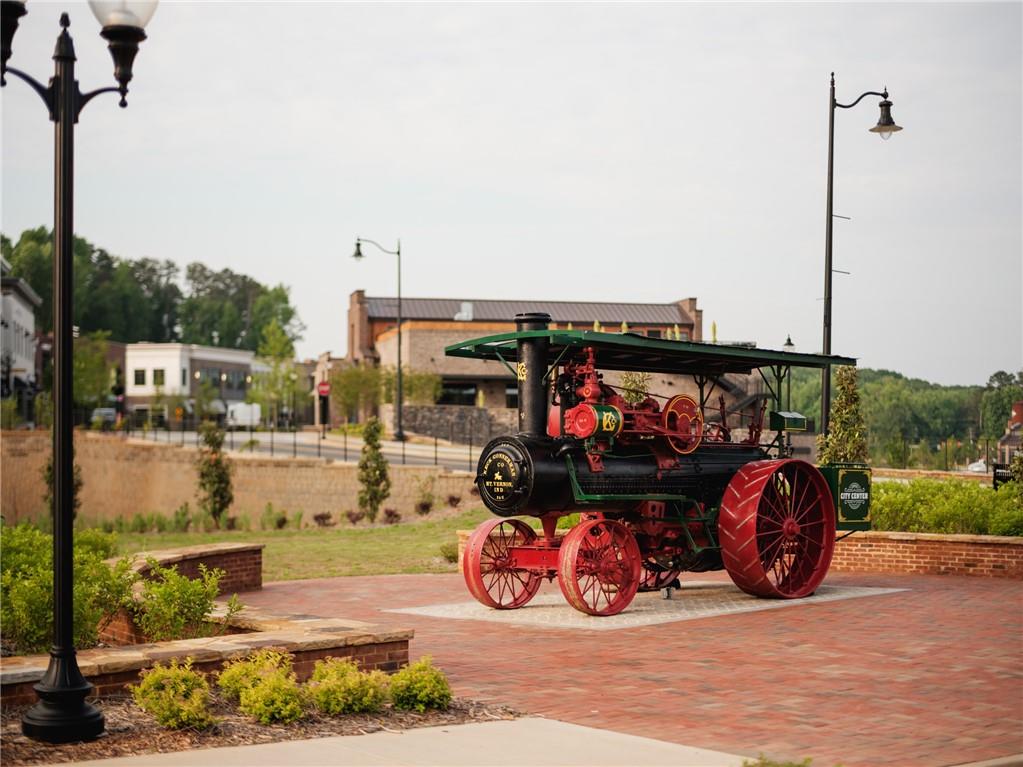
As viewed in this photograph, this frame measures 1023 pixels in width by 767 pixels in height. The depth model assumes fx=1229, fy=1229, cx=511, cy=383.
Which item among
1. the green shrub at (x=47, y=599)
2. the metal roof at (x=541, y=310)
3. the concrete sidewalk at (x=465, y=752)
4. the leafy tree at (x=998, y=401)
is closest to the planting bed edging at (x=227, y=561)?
the green shrub at (x=47, y=599)

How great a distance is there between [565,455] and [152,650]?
19.7 feet

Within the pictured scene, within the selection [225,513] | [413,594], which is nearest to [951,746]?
[413,594]

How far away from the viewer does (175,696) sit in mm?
7723

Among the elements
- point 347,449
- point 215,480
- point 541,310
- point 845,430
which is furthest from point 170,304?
point 845,430

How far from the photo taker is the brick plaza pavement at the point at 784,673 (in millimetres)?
8078

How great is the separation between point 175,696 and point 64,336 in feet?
7.71

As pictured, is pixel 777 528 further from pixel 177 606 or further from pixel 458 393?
pixel 458 393

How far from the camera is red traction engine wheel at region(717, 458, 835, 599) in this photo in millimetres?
14766

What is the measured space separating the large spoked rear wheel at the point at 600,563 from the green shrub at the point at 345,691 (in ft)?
17.0

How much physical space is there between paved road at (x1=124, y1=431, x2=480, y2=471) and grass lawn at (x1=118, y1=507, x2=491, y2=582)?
9.40 meters

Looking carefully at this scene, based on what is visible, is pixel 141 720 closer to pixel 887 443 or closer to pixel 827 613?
pixel 827 613

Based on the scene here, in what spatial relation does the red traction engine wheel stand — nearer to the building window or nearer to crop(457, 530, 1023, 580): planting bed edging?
crop(457, 530, 1023, 580): planting bed edging

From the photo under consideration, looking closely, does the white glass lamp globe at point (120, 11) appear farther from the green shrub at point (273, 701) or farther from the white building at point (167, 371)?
the white building at point (167, 371)

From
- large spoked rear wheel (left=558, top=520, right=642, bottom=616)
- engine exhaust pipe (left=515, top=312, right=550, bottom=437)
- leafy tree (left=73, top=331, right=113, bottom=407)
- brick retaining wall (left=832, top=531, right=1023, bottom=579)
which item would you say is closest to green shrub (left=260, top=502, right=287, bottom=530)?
brick retaining wall (left=832, top=531, right=1023, bottom=579)
